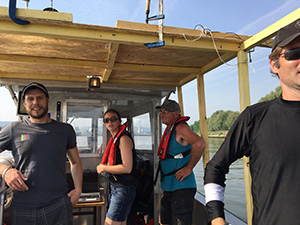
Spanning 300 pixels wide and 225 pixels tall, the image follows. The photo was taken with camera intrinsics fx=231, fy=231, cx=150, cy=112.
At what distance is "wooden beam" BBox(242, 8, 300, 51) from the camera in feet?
5.85

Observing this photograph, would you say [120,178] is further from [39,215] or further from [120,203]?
[39,215]

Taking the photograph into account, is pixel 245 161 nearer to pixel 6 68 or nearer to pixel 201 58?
pixel 201 58

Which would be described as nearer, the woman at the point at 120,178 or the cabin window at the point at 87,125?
the woman at the point at 120,178

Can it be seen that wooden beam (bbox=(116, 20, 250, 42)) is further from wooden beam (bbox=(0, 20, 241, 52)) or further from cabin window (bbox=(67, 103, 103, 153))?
cabin window (bbox=(67, 103, 103, 153))

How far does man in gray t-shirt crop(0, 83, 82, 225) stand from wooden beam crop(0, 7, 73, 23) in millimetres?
577

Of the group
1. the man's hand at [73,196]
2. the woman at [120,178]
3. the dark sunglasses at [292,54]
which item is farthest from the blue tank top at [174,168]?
the dark sunglasses at [292,54]

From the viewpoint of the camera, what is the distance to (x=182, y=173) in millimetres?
2734

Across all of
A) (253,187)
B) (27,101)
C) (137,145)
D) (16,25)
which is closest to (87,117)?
(137,145)

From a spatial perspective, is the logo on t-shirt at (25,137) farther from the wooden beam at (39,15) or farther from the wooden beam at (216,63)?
the wooden beam at (216,63)

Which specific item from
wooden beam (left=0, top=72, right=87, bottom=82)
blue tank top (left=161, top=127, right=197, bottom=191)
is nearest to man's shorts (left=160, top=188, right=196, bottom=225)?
blue tank top (left=161, top=127, right=197, bottom=191)

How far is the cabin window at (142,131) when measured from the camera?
481 cm

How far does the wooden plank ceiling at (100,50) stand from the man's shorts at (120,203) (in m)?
1.58

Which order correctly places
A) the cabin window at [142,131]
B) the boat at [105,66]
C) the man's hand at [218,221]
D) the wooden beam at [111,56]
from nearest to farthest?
the man's hand at [218,221] → the boat at [105,66] → the wooden beam at [111,56] → the cabin window at [142,131]

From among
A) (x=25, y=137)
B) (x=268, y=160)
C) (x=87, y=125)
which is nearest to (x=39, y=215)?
(x=25, y=137)
